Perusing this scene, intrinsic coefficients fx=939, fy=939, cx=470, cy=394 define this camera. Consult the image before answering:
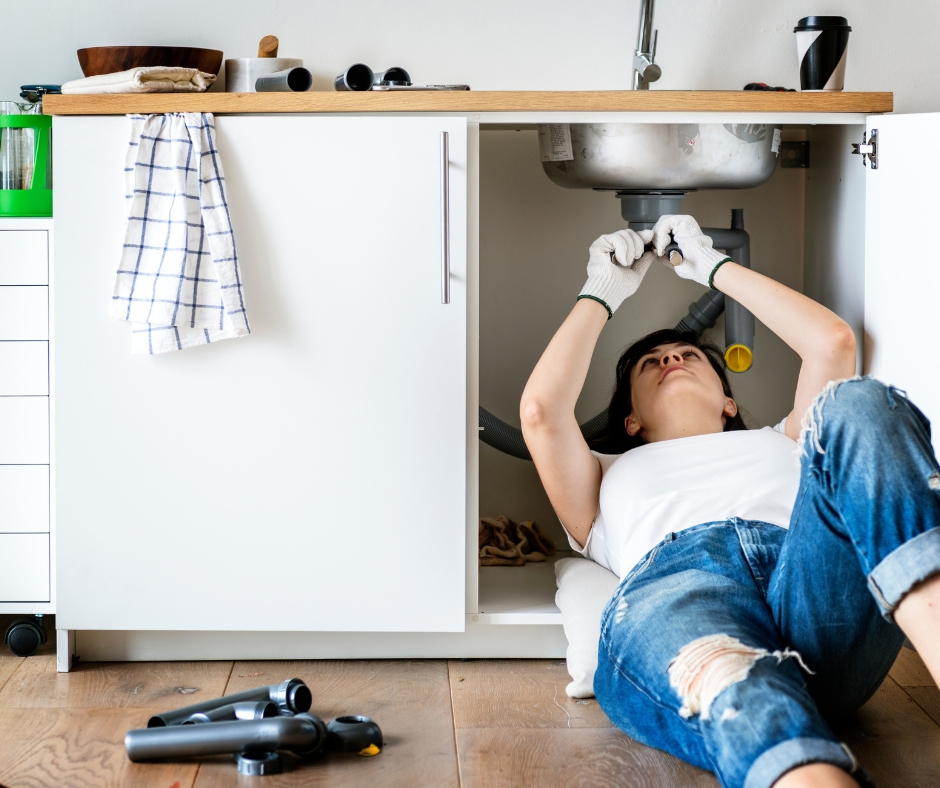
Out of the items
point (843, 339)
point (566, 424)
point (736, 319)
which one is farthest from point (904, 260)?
point (566, 424)

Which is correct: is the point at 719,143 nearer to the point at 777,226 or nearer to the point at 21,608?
the point at 777,226

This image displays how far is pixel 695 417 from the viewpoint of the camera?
1.55 meters

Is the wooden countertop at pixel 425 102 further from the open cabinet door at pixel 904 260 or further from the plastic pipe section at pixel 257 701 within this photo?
the plastic pipe section at pixel 257 701

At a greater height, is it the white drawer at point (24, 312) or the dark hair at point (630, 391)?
the white drawer at point (24, 312)

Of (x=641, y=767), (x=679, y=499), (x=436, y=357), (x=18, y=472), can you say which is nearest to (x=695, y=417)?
(x=679, y=499)

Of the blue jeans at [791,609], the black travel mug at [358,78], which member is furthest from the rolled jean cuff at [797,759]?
the black travel mug at [358,78]

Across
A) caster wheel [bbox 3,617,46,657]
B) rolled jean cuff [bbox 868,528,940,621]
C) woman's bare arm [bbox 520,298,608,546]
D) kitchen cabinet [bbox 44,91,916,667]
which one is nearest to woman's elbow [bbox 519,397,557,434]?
woman's bare arm [bbox 520,298,608,546]

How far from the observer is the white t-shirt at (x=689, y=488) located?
136 centimetres

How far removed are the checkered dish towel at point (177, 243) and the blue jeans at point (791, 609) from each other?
756 mm

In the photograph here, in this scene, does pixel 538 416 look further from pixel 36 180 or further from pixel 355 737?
pixel 36 180

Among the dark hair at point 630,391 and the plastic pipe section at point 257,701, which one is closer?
the plastic pipe section at point 257,701

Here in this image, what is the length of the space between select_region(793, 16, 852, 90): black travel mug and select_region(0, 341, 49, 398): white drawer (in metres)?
1.44

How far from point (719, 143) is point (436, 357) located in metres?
0.61

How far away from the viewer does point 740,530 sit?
1286 mm
